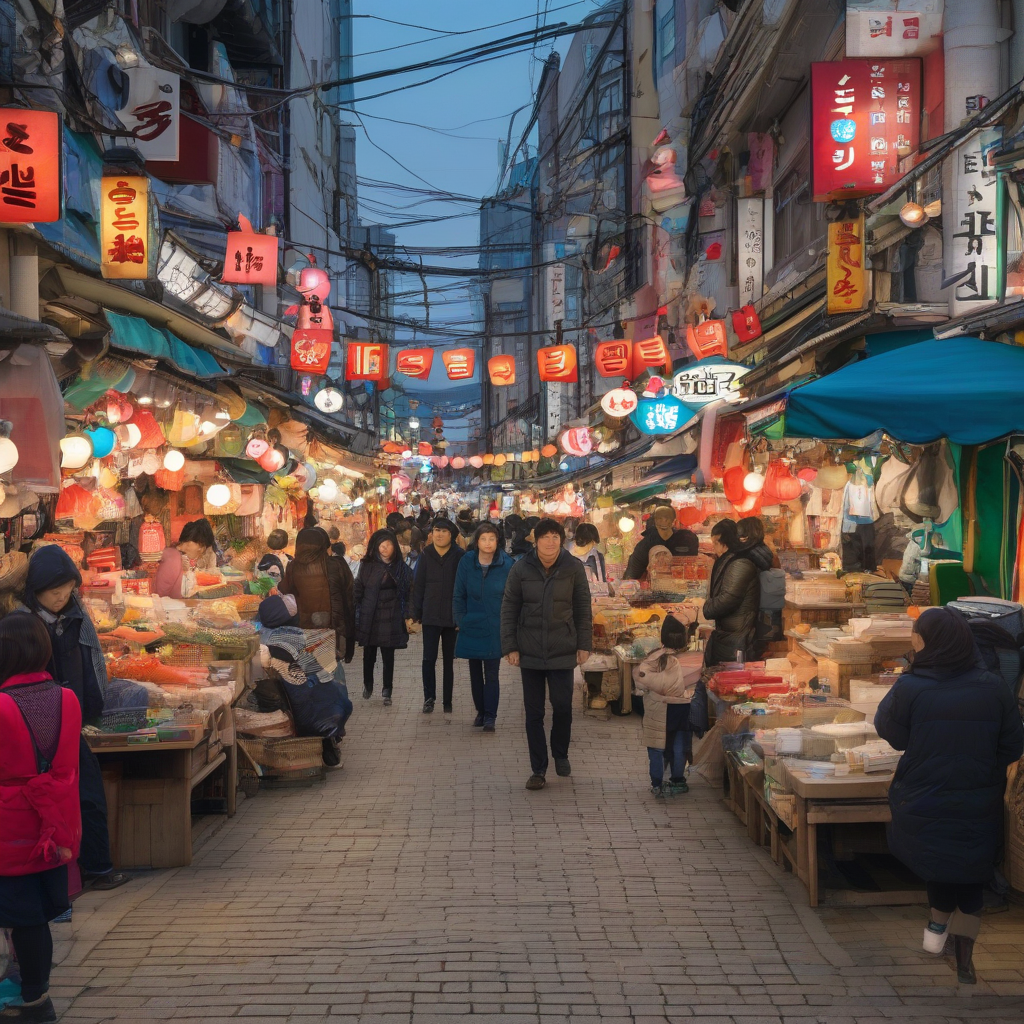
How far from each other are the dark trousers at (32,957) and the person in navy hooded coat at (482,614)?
6939 millimetres

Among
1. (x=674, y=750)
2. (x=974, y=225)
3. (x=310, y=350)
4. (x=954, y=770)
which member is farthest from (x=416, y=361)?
(x=954, y=770)

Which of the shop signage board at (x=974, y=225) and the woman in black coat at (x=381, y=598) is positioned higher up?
the shop signage board at (x=974, y=225)

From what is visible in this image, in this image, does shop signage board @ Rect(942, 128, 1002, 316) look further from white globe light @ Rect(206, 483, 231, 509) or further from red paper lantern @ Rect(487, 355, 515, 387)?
red paper lantern @ Rect(487, 355, 515, 387)

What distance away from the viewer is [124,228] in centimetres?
978

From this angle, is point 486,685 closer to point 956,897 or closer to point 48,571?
point 48,571

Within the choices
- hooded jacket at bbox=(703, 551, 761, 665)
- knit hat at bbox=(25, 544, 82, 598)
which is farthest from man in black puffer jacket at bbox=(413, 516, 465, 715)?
knit hat at bbox=(25, 544, 82, 598)

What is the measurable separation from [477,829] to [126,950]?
286 centimetres

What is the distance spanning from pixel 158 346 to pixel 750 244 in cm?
1166

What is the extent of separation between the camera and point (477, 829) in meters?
7.70

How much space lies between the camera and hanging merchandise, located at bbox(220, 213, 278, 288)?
1766 centimetres

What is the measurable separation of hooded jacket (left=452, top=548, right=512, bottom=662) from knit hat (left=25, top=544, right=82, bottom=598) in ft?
19.2

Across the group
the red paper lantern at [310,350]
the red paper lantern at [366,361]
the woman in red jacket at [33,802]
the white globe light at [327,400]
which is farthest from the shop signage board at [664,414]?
the woman in red jacket at [33,802]

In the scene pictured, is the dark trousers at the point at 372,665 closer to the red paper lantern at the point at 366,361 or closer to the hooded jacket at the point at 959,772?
the hooded jacket at the point at 959,772

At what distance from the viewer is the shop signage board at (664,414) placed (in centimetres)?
1767
